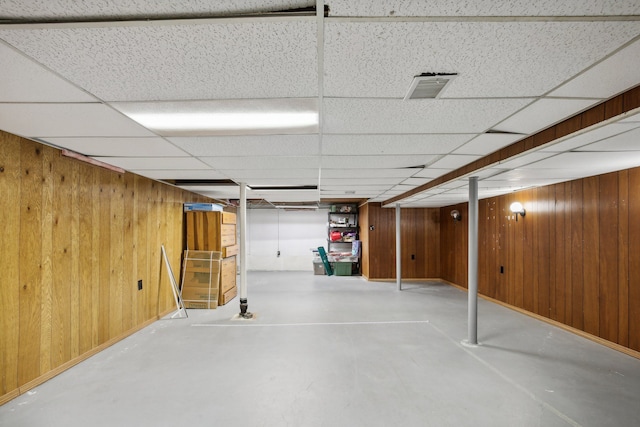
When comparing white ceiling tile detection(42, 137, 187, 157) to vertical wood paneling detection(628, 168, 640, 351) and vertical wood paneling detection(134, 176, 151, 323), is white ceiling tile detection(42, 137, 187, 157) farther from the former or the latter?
vertical wood paneling detection(628, 168, 640, 351)

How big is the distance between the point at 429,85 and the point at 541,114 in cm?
95

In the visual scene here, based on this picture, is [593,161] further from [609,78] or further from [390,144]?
[390,144]

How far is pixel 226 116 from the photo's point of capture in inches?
77.7

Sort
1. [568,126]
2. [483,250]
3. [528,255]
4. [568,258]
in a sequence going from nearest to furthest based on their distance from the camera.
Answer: [568,126] → [568,258] → [528,255] → [483,250]

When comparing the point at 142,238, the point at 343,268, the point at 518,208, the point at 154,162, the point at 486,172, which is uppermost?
the point at 154,162

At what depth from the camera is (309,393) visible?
8.34 ft

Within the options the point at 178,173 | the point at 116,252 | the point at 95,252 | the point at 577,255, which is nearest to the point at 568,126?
the point at 577,255

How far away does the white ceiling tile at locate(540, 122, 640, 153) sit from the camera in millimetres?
1893

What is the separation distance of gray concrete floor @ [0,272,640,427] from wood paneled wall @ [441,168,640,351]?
1.34 ft

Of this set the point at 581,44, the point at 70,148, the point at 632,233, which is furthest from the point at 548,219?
the point at 70,148

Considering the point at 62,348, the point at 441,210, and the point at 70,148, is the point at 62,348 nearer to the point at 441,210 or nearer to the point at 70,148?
the point at 70,148

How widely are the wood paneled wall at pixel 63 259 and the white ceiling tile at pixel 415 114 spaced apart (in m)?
2.62

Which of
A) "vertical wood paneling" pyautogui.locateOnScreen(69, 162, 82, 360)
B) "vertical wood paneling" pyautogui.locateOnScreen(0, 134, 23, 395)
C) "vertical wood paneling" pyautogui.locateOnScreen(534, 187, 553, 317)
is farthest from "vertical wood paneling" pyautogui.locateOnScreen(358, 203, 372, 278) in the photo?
"vertical wood paneling" pyautogui.locateOnScreen(0, 134, 23, 395)

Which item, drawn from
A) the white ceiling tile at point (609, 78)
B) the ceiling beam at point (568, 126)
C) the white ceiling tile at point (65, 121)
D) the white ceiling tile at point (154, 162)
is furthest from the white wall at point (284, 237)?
the white ceiling tile at point (609, 78)
